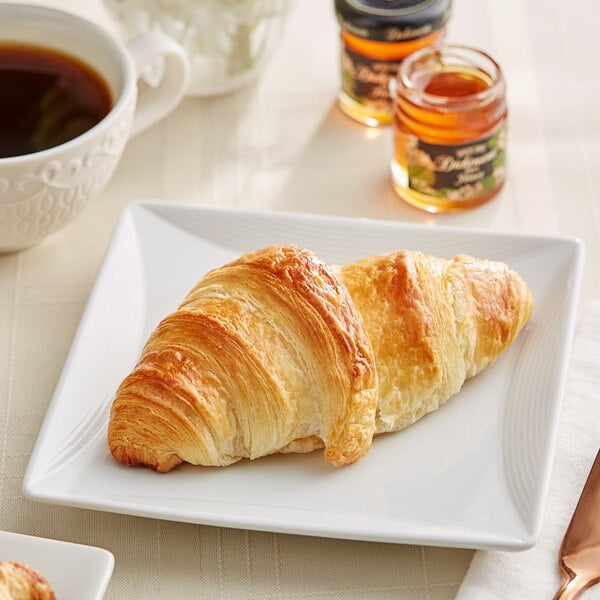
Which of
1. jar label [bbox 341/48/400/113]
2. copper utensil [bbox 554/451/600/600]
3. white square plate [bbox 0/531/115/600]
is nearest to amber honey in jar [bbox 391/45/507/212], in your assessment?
jar label [bbox 341/48/400/113]

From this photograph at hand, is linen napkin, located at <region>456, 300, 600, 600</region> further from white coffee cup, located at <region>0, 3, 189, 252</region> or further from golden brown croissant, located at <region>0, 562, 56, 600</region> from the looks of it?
white coffee cup, located at <region>0, 3, 189, 252</region>

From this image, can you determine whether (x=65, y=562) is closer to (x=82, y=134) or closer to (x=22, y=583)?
(x=22, y=583)

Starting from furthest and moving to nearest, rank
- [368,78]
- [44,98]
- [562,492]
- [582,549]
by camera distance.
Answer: [368,78] → [44,98] → [562,492] → [582,549]

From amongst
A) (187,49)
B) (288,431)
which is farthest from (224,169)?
(288,431)

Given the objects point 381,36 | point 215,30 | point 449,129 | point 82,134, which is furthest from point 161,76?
point 449,129

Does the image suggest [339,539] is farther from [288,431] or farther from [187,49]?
[187,49]
